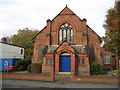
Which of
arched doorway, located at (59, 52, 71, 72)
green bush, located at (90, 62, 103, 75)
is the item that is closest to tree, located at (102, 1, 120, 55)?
green bush, located at (90, 62, 103, 75)

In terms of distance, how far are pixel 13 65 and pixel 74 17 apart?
14712 mm

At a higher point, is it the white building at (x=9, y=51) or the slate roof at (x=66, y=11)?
the slate roof at (x=66, y=11)

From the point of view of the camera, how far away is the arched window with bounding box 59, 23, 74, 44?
21391mm

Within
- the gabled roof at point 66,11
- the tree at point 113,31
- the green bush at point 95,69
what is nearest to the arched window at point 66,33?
the gabled roof at point 66,11

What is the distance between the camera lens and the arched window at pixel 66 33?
21391mm

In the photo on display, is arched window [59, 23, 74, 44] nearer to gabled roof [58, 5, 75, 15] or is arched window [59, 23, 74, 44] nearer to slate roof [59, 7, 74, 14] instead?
gabled roof [58, 5, 75, 15]

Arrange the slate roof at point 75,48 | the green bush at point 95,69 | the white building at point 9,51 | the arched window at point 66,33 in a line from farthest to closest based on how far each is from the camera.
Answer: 1. the white building at point 9,51
2. the arched window at point 66,33
3. the slate roof at point 75,48
4. the green bush at point 95,69

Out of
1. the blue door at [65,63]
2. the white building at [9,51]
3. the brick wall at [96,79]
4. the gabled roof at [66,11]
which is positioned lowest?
the brick wall at [96,79]

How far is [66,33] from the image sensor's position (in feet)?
70.5

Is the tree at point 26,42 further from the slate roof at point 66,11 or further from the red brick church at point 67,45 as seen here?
the slate roof at point 66,11

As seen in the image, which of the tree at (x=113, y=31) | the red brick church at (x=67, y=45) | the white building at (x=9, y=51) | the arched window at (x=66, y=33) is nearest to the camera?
the tree at (x=113, y=31)

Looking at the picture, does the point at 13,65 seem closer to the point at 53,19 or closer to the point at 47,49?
the point at 47,49

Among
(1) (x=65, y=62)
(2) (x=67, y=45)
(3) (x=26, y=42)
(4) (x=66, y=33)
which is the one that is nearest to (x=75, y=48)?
(2) (x=67, y=45)

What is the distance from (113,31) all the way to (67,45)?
22.2 ft
